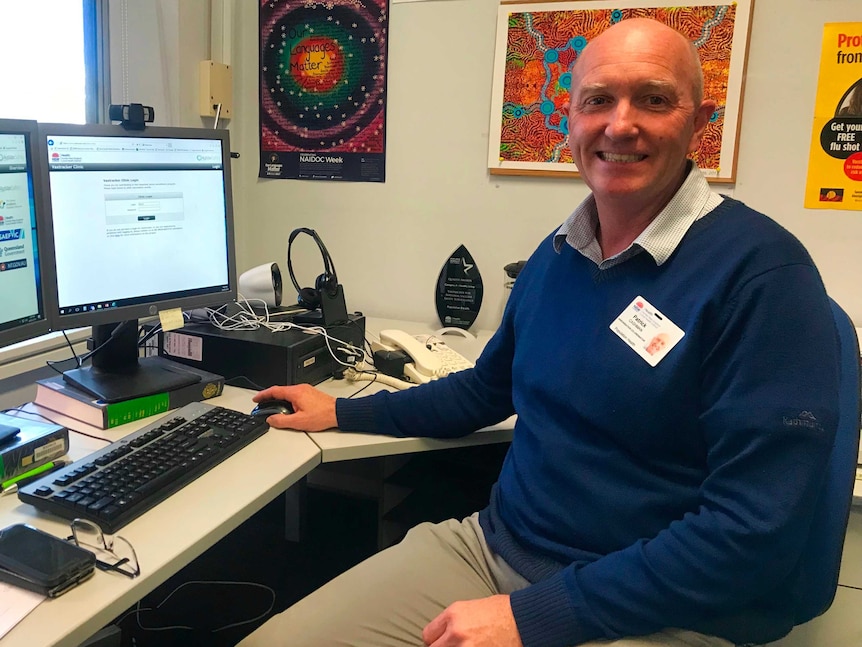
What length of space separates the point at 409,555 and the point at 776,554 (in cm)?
60

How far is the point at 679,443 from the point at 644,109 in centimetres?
53

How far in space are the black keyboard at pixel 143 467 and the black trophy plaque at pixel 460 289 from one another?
0.91m

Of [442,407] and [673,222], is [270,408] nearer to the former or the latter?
[442,407]

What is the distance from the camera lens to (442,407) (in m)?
1.45

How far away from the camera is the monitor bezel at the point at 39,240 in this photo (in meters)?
1.24

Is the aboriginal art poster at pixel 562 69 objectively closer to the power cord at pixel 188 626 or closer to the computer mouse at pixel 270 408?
the computer mouse at pixel 270 408

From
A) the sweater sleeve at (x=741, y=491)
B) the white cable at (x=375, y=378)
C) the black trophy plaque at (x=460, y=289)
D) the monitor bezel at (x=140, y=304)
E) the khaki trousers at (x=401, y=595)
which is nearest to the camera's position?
the sweater sleeve at (x=741, y=491)

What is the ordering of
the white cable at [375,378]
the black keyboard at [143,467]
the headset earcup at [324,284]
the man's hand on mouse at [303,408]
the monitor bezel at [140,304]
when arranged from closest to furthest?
the black keyboard at [143,467], the monitor bezel at [140,304], the man's hand on mouse at [303,408], the white cable at [375,378], the headset earcup at [324,284]

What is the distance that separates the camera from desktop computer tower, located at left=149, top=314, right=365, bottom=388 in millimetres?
1623

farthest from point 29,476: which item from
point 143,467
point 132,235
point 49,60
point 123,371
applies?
point 49,60

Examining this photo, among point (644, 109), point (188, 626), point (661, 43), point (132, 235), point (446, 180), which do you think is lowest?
point (188, 626)

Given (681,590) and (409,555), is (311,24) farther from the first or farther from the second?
(681,590)

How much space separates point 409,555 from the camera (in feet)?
4.25

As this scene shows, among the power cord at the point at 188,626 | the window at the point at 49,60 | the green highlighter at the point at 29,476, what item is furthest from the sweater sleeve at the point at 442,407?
the window at the point at 49,60
